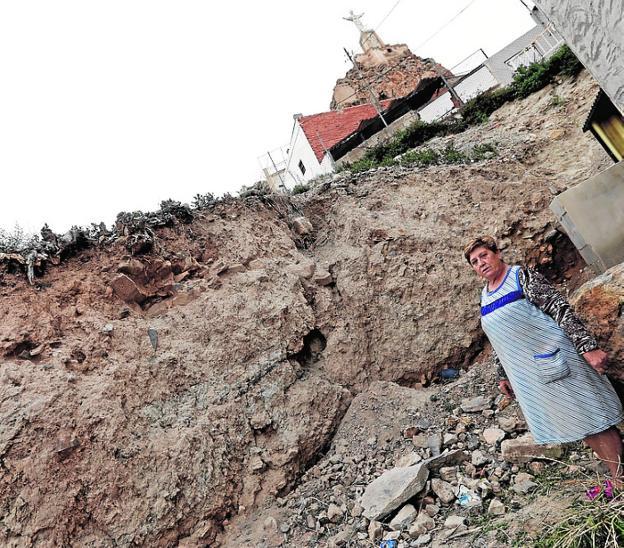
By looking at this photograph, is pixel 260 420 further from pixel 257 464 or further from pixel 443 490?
pixel 443 490

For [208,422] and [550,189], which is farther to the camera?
[550,189]

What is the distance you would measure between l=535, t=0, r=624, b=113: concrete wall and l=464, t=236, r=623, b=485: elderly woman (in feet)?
6.37

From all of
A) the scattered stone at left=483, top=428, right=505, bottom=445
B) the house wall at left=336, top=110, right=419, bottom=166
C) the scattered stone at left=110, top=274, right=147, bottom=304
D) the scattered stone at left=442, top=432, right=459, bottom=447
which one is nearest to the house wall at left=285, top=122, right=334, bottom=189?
the house wall at left=336, top=110, right=419, bottom=166

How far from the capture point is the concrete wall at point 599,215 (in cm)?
469

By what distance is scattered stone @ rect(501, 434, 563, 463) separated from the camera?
3.02 metres

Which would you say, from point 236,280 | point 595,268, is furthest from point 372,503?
point 595,268

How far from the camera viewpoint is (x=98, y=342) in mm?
4438

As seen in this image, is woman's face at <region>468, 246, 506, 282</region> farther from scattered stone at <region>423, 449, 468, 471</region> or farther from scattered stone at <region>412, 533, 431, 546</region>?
scattered stone at <region>412, 533, 431, 546</region>

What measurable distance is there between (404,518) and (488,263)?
1992 millimetres

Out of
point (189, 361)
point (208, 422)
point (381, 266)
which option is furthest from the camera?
point (381, 266)

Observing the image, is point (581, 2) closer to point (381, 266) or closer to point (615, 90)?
point (615, 90)

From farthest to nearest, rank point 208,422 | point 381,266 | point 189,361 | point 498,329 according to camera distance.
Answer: point 381,266 → point 189,361 → point 208,422 → point 498,329

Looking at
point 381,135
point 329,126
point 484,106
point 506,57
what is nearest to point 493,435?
point 484,106

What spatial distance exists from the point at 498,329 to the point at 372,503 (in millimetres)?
1767
